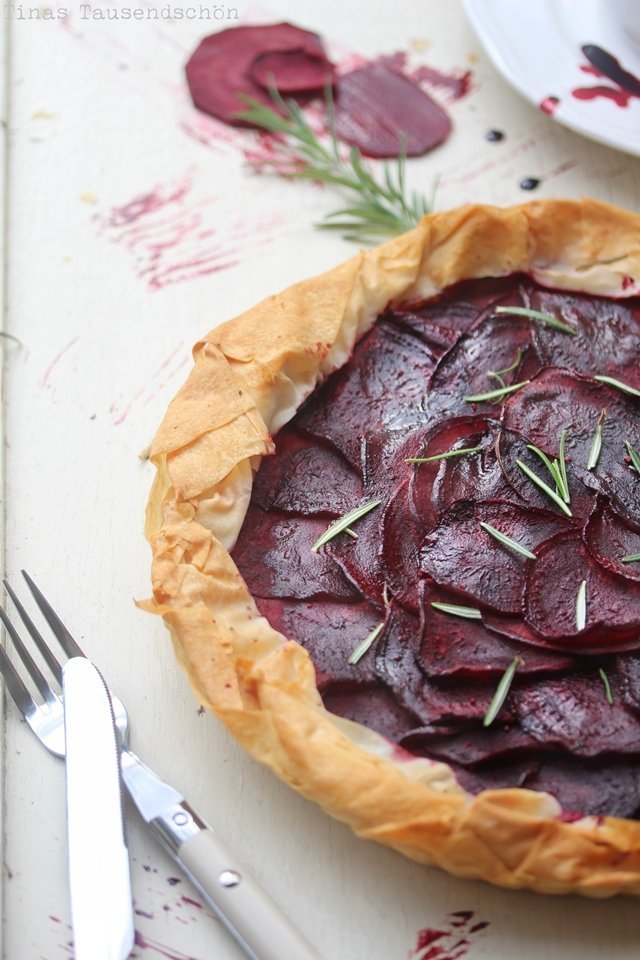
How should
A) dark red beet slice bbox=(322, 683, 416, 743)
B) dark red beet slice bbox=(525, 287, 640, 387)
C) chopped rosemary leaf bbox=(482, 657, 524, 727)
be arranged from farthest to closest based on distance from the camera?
dark red beet slice bbox=(525, 287, 640, 387) < dark red beet slice bbox=(322, 683, 416, 743) < chopped rosemary leaf bbox=(482, 657, 524, 727)

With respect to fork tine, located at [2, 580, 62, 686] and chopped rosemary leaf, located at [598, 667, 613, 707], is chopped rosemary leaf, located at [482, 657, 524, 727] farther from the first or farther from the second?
fork tine, located at [2, 580, 62, 686]

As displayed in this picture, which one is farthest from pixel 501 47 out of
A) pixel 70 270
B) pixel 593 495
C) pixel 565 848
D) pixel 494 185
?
pixel 565 848

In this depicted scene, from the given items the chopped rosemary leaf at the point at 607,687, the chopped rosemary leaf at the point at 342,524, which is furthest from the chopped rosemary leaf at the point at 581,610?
the chopped rosemary leaf at the point at 342,524

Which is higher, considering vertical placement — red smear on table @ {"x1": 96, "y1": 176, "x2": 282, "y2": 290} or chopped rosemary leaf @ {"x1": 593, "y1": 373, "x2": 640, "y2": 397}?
red smear on table @ {"x1": 96, "y1": 176, "x2": 282, "y2": 290}

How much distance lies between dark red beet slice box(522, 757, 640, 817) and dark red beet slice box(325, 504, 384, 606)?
552 mm

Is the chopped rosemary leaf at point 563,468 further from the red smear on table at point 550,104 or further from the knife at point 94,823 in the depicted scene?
the red smear on table at point 550,104

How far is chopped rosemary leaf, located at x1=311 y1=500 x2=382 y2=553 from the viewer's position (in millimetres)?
2693

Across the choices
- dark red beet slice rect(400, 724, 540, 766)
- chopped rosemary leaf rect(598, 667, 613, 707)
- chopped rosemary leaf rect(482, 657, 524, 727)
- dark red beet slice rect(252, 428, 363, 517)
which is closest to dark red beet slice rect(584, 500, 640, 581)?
chopped rosemary leaf rect(598, 667, 613, 707)

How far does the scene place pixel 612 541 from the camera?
267cm

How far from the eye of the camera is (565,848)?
226 cm

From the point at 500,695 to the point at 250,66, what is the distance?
2.82m

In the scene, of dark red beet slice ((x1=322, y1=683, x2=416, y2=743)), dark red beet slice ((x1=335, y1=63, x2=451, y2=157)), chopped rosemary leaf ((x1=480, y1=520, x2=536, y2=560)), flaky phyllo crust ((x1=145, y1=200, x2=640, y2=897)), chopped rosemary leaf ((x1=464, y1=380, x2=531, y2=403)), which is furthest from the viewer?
dark red beet slice ((x1=335, y1=63, x2=451, y2=157))

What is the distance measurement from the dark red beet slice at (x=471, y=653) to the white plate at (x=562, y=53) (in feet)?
6.43

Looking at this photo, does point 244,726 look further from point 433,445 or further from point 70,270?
point 70,270
